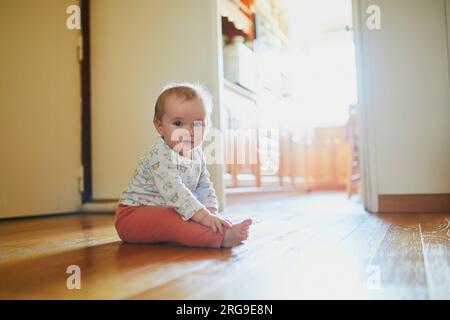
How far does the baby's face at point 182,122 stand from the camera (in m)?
1.04

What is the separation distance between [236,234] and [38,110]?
1.51 metres

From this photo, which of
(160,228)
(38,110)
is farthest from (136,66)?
(160,228)

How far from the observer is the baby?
3.19ft

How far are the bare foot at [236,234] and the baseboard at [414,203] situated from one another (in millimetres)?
1090

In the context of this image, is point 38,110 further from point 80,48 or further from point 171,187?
point 171,187

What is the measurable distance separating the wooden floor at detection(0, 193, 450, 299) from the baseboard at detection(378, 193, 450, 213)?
0.55 metres

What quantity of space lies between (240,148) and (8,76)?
4.89 ft

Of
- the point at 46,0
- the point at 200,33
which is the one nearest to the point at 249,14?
the point at 200,33

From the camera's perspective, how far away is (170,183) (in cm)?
100

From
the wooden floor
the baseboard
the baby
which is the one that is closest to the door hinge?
the wooden floor

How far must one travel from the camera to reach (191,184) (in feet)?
3.60
